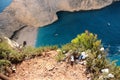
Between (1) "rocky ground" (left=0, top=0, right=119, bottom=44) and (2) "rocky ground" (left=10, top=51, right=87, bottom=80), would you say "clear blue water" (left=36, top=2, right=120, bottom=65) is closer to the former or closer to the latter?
(1) "rocky ground" (left=0, top=0, right=119, bottom=44)

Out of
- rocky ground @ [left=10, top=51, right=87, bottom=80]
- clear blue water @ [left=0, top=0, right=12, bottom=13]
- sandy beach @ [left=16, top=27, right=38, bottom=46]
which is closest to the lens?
rocky ground @ [left=10, top=51, right=87, bottom=80]

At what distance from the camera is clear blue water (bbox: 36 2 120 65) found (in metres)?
30.4

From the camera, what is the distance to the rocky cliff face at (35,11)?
3469 cm

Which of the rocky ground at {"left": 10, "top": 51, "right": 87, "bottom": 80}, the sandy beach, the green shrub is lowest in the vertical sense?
the sandy beach

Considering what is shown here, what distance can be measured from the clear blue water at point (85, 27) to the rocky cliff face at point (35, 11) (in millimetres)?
769

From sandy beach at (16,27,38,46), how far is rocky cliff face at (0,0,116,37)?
0.92 meters

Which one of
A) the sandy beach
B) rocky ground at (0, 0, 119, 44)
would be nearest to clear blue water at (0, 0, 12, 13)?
rocky ground at (0, 0, 119, 44)

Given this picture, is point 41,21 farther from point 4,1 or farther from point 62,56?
point 62,56

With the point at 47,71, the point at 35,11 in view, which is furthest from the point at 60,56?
the point at 35,11

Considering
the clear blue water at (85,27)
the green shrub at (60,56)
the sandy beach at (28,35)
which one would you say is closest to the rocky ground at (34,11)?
the sandy beach at (28,35)

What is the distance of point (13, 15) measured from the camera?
35500 millimetres

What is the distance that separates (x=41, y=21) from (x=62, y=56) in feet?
90.8

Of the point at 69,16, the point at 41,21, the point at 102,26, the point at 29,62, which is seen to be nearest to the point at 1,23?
the point at 41,21

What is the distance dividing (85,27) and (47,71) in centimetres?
2576
